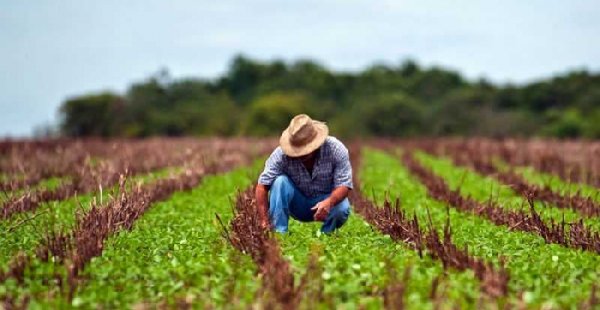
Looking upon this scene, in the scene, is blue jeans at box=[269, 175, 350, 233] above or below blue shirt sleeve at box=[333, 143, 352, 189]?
below

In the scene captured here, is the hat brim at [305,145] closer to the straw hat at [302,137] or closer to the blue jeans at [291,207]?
the straw hat at [302,137]

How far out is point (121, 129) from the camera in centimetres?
6706

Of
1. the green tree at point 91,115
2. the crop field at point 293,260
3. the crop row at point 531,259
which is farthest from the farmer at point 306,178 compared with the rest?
the green tree at point 91,115

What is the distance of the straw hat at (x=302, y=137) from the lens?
771cm

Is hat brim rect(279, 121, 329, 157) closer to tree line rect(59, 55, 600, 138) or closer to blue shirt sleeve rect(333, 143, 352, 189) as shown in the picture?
blue shirt sleeve rect(333, 143, 352, 189)

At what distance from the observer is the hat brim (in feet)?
25.4

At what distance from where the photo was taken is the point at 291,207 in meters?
8.49

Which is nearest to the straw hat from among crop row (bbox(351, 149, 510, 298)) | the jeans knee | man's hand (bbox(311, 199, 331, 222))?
man's hand (bbox(311, 199, 331, 222))

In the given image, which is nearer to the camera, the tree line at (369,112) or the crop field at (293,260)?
the crop field at (293,260)

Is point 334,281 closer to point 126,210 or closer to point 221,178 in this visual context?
point 126,210

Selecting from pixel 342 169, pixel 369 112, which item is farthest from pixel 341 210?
pixel 369 112

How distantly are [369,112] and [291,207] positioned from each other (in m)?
61.6

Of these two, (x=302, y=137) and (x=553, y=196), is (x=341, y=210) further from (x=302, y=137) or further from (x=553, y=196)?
(x=553, y=196)

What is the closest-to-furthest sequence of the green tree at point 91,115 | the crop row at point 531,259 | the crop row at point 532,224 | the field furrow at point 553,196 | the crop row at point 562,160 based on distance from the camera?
the crop row at point 531,259 → the crop row at point 532,224 → the field furrow at point 553,196 → the crop row at point 562,160 → the green tree at point 91,115
